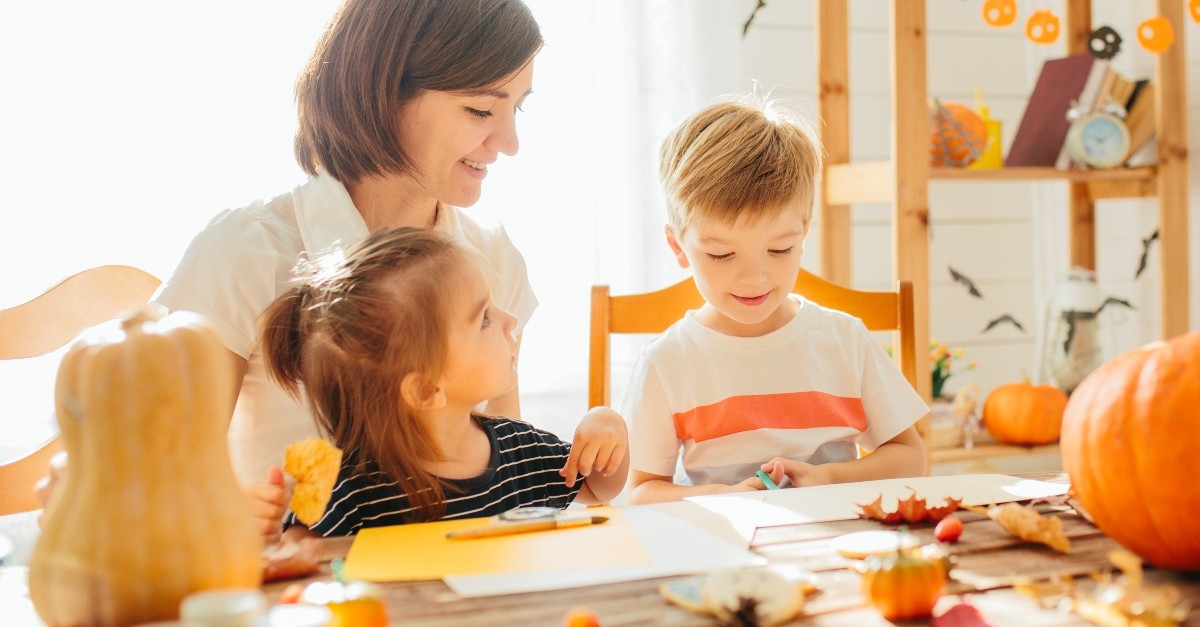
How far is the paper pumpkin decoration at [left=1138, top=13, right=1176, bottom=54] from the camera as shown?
2.29 m

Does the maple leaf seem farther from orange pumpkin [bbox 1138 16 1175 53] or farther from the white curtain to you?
orange pumpkin [bbox 1138 16 1175 53]

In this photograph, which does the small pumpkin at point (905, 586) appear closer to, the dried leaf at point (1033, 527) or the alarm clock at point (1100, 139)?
the dried leaf at point (1033, 527)

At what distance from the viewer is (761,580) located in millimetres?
663

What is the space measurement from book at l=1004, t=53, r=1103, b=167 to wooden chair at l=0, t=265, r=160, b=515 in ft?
6.50

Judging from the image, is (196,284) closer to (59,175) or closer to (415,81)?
(415,81)

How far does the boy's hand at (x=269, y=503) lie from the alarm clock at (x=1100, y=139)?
2129 mm

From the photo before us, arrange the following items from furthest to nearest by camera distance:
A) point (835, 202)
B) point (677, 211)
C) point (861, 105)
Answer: point (861, 105) < point (835, 202) < point (677, 211)

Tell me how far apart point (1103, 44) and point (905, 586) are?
2.30 meters

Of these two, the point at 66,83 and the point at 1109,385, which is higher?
the point at 66,83

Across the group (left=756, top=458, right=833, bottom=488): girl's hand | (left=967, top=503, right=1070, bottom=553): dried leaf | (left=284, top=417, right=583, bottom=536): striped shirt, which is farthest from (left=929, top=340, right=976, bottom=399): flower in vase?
(left=967, top=503, right=1070, bottom=553): dried leaf

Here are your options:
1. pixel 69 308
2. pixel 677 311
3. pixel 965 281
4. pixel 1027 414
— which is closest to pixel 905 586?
pixel 677 311

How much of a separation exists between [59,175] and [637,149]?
1.20m

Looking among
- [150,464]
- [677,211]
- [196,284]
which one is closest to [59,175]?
[196,284]

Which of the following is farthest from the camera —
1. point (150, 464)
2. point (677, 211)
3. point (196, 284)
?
point (677, 211)
